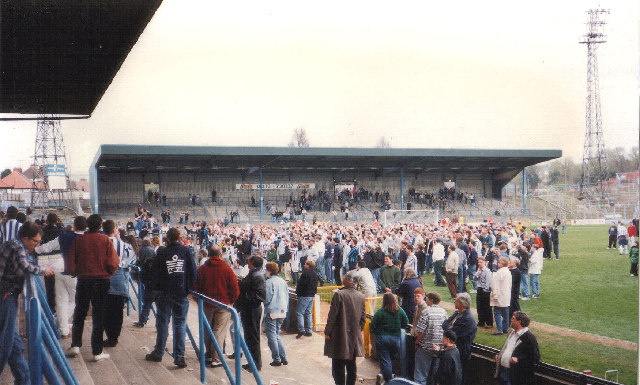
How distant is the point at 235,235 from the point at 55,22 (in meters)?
16.6

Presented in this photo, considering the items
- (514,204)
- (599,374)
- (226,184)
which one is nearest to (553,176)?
(514,204)

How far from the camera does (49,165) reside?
467 inches

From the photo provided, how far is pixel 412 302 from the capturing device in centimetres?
818

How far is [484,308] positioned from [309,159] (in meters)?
28.2

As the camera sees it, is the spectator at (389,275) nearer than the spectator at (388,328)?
No

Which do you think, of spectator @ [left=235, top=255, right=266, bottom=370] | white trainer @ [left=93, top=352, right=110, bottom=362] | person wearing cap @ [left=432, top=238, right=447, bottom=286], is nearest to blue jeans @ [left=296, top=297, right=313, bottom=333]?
spectator @ [left=235, top=255, right=266, bottom=370]

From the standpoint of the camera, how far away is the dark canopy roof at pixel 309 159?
3138 centimetres

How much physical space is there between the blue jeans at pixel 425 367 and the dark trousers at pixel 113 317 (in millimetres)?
3370

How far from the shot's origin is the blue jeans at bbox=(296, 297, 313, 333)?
927 centimetres

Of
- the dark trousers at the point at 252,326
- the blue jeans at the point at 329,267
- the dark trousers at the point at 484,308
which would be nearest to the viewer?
the dark trousers at the point at 252,326

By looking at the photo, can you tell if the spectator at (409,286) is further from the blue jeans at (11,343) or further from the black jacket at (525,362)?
the blue jeans at (11,343)

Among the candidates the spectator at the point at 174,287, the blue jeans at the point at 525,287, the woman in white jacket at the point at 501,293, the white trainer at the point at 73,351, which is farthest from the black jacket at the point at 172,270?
the blue jeans at the point at 525,287

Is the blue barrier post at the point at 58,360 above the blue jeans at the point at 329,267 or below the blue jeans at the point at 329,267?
above

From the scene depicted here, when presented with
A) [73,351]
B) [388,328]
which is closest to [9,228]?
[73,351]
